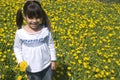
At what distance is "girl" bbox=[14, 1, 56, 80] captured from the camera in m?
3.27

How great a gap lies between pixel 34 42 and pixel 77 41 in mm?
2679

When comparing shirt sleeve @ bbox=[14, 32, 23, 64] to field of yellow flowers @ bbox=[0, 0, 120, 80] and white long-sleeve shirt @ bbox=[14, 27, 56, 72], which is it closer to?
white long-sleeve shirt @ bbox=[14, 27, 56, 72]

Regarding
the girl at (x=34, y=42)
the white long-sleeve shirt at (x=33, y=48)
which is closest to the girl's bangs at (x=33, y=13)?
the girl at (x=34, y=42)

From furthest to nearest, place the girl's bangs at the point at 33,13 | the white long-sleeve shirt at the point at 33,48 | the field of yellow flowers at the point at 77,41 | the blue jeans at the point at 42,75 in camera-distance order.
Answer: the field of yellow flowers at the point at 77,41, the blue jeans at the point at 42,75, the white long-sleeve shirt at the point at 33,48, the girl's bangs at the point at 33,13

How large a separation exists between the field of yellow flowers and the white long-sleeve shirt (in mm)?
281

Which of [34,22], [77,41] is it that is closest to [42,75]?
[34,22]

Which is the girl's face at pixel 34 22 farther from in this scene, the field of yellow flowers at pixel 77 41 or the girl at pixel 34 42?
the field of yellow flowers at pixel 77 41

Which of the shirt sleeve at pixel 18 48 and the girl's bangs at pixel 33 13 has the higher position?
the girl's bangs at pixel 33 13

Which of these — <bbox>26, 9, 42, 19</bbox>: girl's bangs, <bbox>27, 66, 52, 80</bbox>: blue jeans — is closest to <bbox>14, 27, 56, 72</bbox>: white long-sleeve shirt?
<bbox>27, 66, 52, 80</bbox>: blue jeans

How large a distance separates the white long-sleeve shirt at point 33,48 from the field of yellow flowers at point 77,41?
28 centimetres

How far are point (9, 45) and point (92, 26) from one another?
2.39 metres

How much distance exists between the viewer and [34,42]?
3.39 meters

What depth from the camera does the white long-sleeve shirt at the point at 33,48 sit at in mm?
3363

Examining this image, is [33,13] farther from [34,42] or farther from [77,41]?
[77,41]
